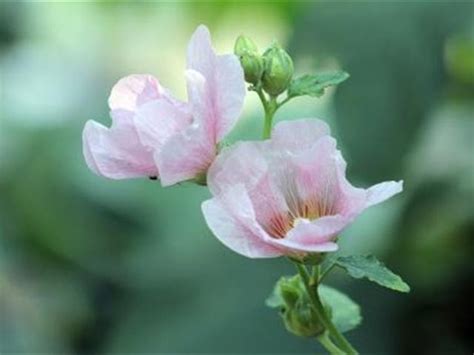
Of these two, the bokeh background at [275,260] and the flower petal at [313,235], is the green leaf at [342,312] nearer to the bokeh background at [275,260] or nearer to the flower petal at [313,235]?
the flower petal at [313,235]

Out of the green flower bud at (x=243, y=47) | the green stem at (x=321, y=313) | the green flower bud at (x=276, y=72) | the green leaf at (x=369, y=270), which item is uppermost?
the green flower bud at (x=243, y=47)

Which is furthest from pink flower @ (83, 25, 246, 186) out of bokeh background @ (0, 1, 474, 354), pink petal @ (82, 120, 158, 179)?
bokeh background @ (0, 1, 474, 354)

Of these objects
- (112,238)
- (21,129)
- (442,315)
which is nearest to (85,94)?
(21,129)

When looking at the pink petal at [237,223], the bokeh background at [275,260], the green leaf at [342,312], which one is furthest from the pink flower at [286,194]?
the bokeh background at [275,260]

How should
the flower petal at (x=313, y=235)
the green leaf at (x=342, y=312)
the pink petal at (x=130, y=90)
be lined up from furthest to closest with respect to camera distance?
the green leaf at (x=342, y=312)
the pink petal at (x=130, y=90)
the flower petal at (x=313, y=235)

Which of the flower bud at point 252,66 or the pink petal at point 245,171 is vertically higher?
the flower bud at point 252,66

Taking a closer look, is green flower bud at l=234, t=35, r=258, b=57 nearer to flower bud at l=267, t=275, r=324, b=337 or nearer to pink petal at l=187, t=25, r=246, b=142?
pink petal at l=187, t=25, r=246, b=142

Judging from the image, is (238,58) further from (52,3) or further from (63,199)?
(52,3)
